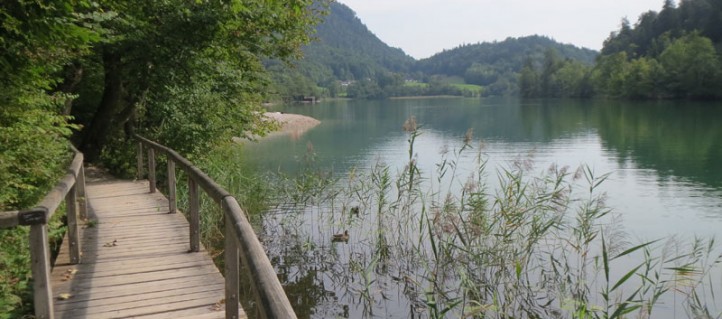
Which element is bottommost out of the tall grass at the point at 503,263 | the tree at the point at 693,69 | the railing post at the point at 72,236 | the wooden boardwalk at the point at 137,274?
the tall grass at the point at 503,263

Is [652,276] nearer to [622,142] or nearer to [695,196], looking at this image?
[695,196]

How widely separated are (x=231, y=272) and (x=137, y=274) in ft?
6.09

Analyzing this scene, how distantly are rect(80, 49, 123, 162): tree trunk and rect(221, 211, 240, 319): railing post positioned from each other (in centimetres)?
948

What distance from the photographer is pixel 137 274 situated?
17.5ft

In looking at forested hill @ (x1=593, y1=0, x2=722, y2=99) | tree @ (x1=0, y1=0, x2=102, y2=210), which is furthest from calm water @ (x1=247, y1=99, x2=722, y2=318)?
forested hill @ (x1=593, y1=0, x2=722, y2=99)

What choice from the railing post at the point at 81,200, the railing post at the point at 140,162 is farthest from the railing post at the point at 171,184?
the railing post at the point at 140,162

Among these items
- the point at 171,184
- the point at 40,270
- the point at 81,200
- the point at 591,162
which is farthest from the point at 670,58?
the point at 40,270

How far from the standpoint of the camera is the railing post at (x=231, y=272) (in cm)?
394

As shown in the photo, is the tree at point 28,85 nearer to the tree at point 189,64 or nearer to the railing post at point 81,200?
the railing post at point 81,200

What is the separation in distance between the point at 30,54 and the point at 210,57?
6249 mm

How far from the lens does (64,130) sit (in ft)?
22.8

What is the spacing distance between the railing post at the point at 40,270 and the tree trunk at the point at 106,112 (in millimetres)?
9383

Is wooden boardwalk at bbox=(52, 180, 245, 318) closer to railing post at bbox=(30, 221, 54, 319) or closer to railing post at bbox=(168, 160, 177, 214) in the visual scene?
railing post at bbox=(168, 160, 177, 214)

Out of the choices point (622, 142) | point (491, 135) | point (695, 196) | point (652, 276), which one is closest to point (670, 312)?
point (652, 276)
